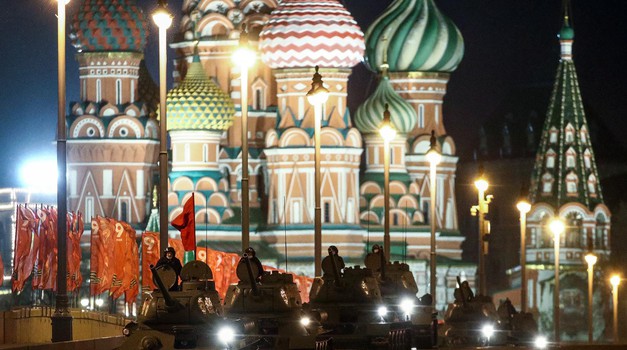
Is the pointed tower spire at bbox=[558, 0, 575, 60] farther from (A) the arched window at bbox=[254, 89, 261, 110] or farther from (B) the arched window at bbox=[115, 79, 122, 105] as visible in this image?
(B) the arched window at bbox=[115, 79, 122, 105]

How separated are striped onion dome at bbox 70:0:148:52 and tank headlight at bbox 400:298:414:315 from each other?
5077 centimetres

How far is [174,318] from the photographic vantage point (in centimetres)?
3428

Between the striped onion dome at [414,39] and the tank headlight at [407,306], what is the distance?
5656 cm

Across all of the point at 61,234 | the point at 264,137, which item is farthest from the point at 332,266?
the point at 264,137

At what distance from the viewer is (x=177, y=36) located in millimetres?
102562

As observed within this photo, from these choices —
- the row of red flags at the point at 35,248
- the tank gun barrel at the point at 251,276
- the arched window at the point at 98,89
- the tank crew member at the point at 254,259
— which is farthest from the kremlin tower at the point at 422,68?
the tank gun barrel at the point at 251,276

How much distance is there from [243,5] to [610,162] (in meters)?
25.0

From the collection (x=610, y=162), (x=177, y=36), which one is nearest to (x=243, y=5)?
(x=177, y=36)

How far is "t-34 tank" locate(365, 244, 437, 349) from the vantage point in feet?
154

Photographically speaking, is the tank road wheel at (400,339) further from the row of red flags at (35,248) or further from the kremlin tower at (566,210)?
the kremlin tower at (566,210)

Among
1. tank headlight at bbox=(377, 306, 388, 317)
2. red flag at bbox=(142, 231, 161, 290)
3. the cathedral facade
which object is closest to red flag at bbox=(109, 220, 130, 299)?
red flag at bbox=(142, 231, 161, 290)

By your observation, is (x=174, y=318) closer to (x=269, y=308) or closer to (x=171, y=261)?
(x=171, y=261)

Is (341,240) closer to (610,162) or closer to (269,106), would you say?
(269,106)

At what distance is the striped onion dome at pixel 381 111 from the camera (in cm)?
10175
